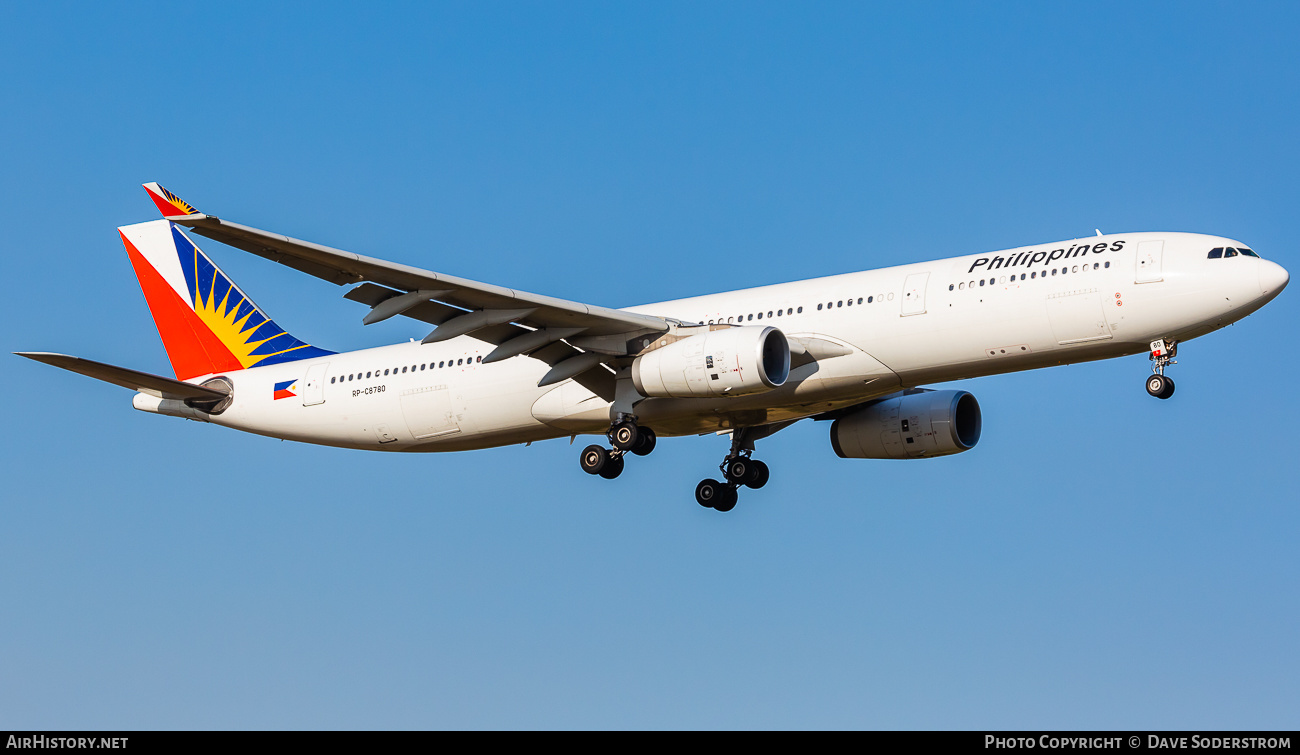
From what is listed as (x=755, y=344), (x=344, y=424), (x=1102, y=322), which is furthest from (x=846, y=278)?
(x=344, y=424)

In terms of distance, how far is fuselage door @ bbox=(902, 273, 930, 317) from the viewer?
97.8 ft

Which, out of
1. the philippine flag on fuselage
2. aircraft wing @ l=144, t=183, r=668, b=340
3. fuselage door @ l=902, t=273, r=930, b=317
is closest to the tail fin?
A: the philippine flag on fuselage

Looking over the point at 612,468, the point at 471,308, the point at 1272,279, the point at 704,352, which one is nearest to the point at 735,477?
the point at 612,468

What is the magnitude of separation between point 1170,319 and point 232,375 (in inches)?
927

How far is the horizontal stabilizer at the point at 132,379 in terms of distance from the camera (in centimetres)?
3080

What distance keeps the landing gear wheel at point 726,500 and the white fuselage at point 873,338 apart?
7.38ft

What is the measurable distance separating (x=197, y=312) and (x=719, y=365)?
16910mm

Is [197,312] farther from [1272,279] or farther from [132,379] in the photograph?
[1272,279]

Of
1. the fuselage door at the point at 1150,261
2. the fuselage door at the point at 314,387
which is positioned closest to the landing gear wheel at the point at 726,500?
the fuselage door at the point at 314,387

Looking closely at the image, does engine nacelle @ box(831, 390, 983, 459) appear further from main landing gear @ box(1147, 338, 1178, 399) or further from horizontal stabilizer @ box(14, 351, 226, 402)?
horizontal stabilizer @ box(14, 351, 226, 402)

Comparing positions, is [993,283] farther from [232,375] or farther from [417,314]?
[232,375]

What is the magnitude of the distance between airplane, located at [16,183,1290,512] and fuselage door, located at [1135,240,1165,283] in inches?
1.6

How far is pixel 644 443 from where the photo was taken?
32.4 meters
